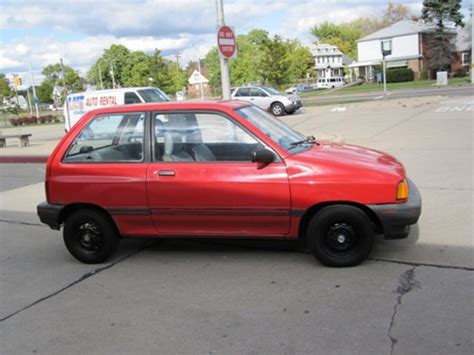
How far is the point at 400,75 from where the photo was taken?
191ft

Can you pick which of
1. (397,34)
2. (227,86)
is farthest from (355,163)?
(397,34)

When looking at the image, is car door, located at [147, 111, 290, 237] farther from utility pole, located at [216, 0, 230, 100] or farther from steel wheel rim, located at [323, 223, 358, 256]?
utility pole, located at [216, 0, 230, 100]

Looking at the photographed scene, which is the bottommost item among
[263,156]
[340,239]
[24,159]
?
[340,239]

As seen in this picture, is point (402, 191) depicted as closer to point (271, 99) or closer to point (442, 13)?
point (271, 99)

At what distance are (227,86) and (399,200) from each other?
28.3 ft

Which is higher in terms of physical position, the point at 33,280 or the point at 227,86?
the point at 227,86

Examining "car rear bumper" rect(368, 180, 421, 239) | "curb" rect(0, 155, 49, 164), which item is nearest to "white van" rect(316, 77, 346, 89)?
"curb" rect(0, 155, 49, 164)

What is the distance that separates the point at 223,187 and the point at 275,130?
2.98 ft

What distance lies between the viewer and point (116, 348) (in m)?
3.53

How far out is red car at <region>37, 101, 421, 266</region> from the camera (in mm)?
4586

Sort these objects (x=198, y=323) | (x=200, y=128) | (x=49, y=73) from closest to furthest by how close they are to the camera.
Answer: (x=198, y=323)
(x=200, y=128)
(x=49, y=73)

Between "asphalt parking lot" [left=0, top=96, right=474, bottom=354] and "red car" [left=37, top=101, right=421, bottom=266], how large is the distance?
0.35 metres

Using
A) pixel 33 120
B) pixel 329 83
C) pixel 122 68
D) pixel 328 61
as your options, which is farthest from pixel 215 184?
pixel 328 61

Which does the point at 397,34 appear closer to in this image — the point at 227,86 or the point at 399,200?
the point at 227,86
